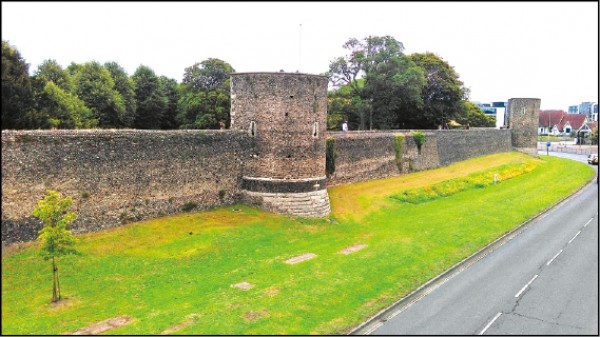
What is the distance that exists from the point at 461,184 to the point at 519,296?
2411cm

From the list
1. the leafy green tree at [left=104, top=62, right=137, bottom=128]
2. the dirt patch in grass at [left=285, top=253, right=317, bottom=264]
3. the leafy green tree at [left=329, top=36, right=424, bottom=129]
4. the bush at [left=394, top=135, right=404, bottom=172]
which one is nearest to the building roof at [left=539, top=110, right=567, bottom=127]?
the leafy green tree at [left=329, top=36, right=424, bottom=129]

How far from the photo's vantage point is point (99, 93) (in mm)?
48812

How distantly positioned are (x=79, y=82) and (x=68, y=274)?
36518 millimetres

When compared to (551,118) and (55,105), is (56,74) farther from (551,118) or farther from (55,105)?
(551,118)

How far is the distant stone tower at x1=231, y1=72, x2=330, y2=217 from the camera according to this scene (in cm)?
2683

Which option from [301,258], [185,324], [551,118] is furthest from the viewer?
[551,118]

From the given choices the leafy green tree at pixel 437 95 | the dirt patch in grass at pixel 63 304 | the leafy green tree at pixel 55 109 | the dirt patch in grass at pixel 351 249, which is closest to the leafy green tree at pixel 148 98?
the leafy green tree at pixel 55 109

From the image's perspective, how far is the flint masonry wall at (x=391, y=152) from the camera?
35.2 meters

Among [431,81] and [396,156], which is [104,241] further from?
[431,81]

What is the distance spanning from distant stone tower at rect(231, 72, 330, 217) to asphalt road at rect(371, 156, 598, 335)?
33.2 feet

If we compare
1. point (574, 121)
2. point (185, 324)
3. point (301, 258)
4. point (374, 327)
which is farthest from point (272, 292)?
point (574, 121)

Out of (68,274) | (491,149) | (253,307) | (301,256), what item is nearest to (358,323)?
(253,307)

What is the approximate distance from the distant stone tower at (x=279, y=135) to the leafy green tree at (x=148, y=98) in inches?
1274

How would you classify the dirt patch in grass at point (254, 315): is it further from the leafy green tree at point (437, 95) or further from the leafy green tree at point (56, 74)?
the leafy green tree at point (437, 95)
